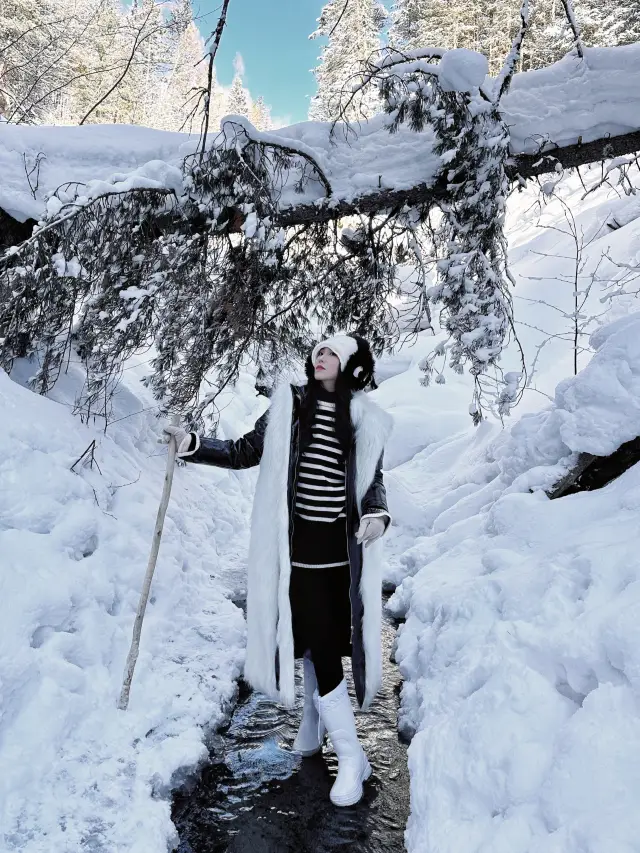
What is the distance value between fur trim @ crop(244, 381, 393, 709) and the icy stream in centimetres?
45

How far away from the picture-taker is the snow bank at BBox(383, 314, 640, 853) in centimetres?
204

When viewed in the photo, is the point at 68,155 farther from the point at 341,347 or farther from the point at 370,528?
the point at 370,528

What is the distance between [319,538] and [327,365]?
3.25 ft

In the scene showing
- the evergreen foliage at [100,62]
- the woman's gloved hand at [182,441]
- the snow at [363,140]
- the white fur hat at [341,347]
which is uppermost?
the evergreen foliage at [100,62]

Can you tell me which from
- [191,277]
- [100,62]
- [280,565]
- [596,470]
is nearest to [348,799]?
[280,565]

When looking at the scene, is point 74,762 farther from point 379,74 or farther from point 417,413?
point 417,413

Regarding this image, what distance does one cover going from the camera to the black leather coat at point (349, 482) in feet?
10.1

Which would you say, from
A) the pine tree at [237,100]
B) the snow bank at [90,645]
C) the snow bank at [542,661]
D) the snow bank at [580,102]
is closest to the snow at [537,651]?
the snow bank at [542,661]

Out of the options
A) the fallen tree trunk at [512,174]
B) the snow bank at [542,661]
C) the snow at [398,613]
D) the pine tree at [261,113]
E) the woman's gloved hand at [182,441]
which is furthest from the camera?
the pine tree at [261,113]

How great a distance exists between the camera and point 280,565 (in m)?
3.04

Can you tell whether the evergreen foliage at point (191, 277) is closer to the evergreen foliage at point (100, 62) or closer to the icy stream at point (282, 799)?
the evergreen foliage at point (100, 62)

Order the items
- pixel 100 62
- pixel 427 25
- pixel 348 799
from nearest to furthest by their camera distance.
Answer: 1. pixel 348 799
2. pixel 100 62
3. pixel 427 25

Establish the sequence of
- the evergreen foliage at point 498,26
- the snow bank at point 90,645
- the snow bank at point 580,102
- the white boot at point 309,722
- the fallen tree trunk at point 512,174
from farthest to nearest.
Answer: the evergreen foliage at point 498,26 → the fallen tree trunk at point 512,174 → the snow bank at point 580,102 → the white boot at point 309,722 → the snow bank at point 90,645

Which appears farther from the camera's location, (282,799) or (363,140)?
(363,140)
